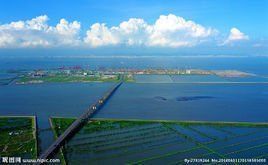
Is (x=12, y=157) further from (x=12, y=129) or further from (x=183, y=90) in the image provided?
(x=183, y=90)

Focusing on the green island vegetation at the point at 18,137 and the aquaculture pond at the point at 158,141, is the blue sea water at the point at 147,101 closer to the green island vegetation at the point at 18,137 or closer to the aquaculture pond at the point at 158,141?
the green island vegetation at the point at 18,137

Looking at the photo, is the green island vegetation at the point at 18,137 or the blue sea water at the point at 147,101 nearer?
the green island vegetation at the point at 18,137

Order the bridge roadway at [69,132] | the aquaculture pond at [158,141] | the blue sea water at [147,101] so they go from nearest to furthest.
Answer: the bridge roadway at [69,132], the aquaculture pond at [158,141], the blue sea water at [147,101]

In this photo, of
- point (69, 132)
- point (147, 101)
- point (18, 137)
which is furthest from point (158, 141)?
point (147, 101)

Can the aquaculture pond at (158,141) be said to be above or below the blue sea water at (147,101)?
below

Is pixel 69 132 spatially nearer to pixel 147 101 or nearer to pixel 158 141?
pixel 158 141

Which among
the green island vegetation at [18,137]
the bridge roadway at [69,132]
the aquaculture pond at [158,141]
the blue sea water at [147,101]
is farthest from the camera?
the blue sea water at [147,101]

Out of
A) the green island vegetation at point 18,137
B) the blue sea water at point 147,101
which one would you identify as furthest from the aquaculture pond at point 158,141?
the blue sea water at point 147,101

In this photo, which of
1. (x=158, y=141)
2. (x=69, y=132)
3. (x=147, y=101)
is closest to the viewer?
(x=158, y=141)
